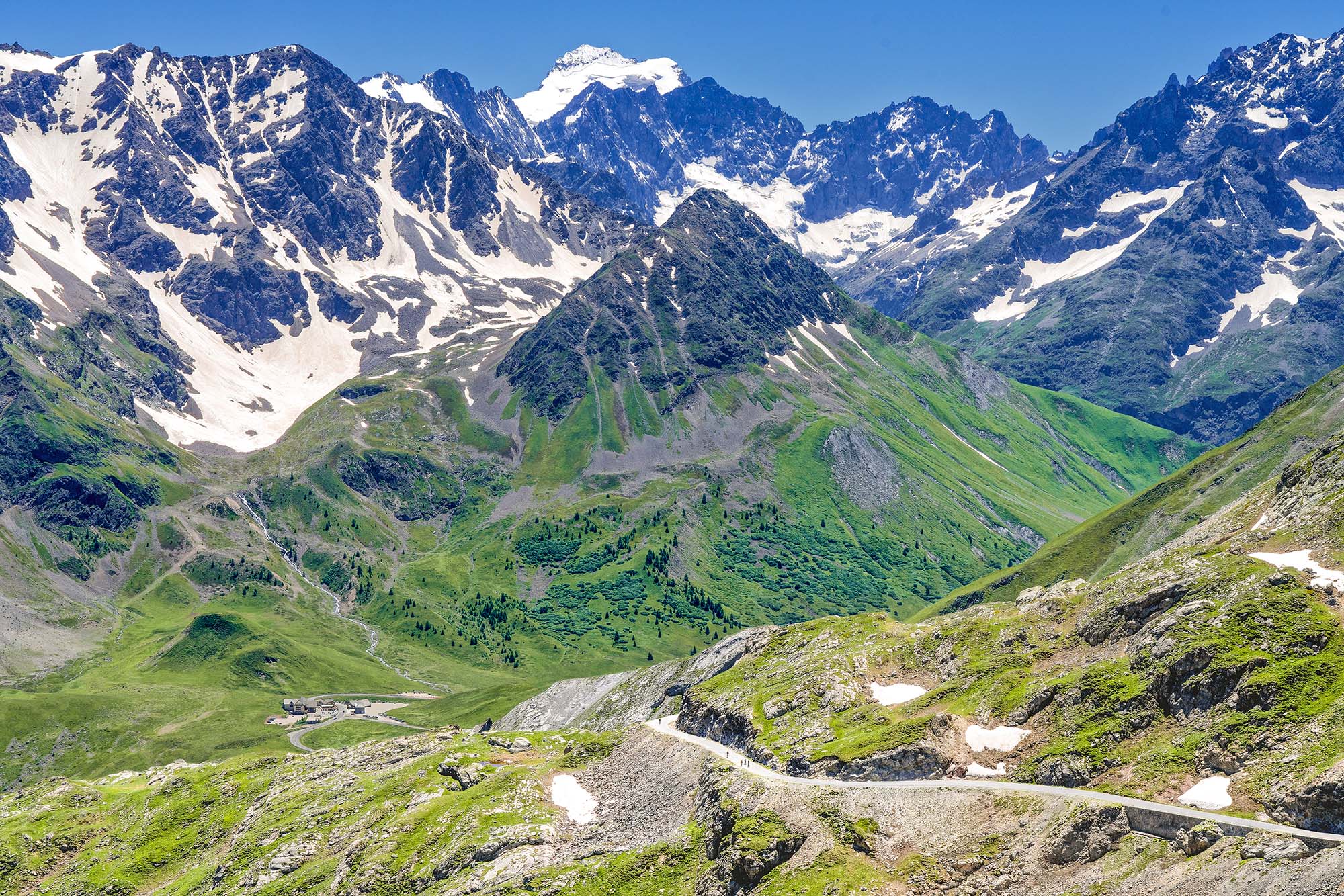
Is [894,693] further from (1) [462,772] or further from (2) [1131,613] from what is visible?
(1) [462,772]

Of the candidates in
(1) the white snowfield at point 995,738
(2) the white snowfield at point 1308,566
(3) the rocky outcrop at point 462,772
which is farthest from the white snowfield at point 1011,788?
(2) the white snowfield at point 1308,566

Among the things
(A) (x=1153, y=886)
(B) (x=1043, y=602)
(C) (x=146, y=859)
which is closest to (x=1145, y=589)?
(B) (x=1043, y=602)

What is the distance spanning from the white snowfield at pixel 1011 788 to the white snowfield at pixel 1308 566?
31.6 meters

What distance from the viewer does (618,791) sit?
127 m

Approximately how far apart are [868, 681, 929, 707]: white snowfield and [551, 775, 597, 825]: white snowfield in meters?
35.0

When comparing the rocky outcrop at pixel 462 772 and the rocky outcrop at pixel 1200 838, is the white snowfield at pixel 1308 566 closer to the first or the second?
the rocky outcrop at pixel 1200 838

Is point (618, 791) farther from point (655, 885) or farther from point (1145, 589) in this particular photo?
point (1145, 589)

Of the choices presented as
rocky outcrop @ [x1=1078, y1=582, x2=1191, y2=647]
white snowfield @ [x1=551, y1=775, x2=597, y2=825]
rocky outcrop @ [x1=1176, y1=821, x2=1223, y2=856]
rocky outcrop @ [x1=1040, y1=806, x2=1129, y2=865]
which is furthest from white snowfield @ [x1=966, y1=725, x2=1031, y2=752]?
white snowfield @ [x1=551, y1=775, x2=597, y2=825]

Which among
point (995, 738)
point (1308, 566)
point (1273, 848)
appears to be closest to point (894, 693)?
point (995, 738)

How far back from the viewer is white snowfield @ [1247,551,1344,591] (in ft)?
331

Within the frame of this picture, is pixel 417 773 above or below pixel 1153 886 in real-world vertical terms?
above

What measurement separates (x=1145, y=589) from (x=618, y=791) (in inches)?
2456

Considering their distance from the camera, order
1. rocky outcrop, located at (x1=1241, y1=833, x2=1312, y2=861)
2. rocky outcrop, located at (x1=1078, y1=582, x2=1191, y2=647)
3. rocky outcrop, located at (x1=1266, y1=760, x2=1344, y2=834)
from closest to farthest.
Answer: rocky outcrop, located at (x1=1241, y1=833, x2=1312, y2=861) → rocky outcrop, located at (x1=1266, y1=760, x2=1344, y2=834) → rocky outcrop, located at (x1=1078, y1=582, x2=1191, y2=647)

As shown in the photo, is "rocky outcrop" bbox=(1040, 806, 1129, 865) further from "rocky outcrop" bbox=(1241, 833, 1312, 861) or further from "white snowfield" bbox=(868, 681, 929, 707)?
"white snowfield" bbox=(868, 681, 929, 707)
